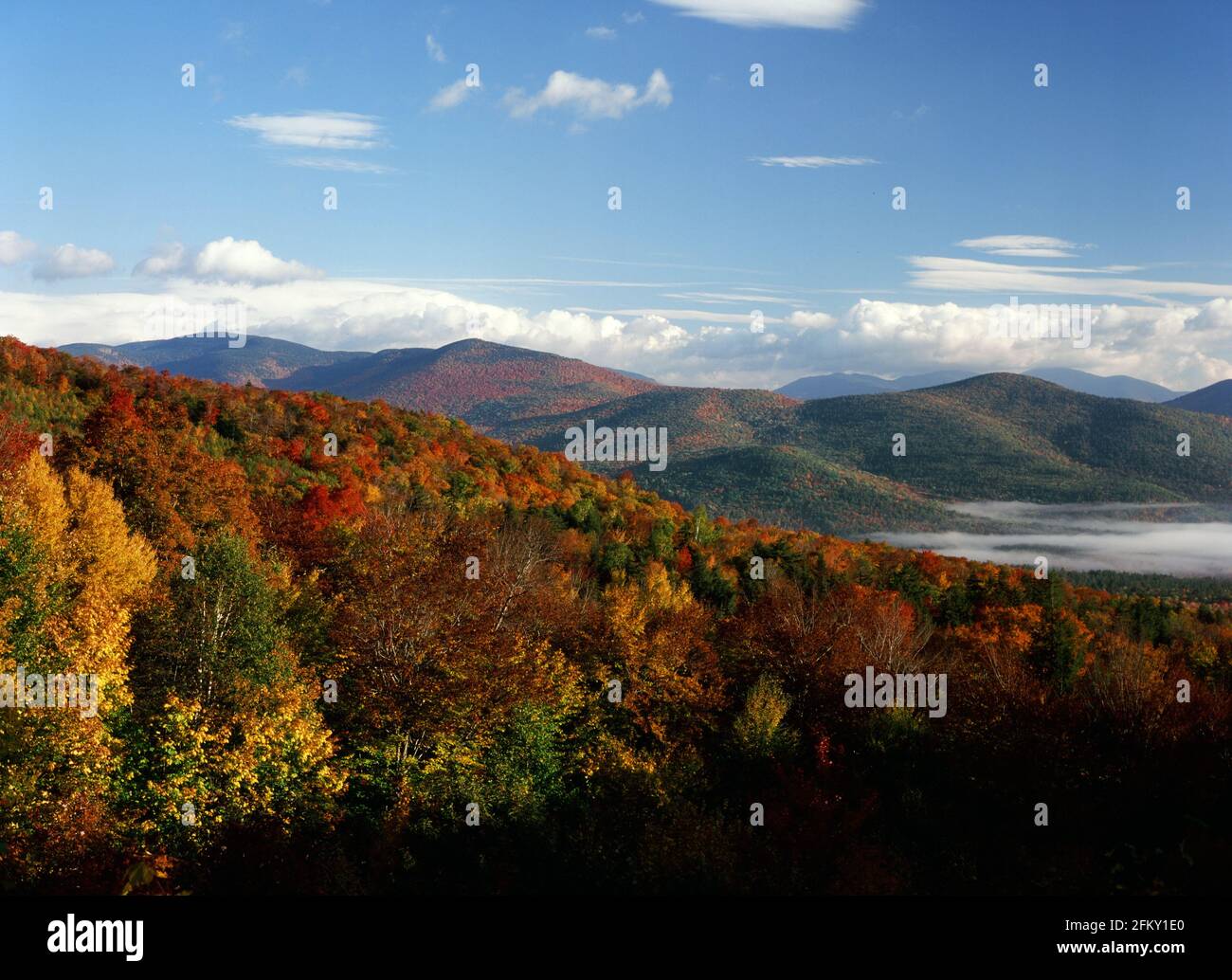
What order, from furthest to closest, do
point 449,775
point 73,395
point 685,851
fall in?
point 73,395 → point 449,775 → point 685,851

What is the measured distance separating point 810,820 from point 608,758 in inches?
345

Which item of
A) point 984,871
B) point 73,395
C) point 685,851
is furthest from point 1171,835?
point 73,395

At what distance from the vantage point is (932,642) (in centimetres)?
6312

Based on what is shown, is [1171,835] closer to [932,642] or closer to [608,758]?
[608,758]

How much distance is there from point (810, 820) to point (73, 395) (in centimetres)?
6660

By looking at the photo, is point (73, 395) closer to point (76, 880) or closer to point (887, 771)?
point (76, 880)

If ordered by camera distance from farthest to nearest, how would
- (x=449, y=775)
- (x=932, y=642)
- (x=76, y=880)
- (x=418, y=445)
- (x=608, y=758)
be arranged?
1. (x=418, y=445)
2. (x=932, y=642)
3. (x=608, y=758)
4. (x=449, y=775)
5. (x=76, y=880)

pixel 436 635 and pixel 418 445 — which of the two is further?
pixel 418 445
